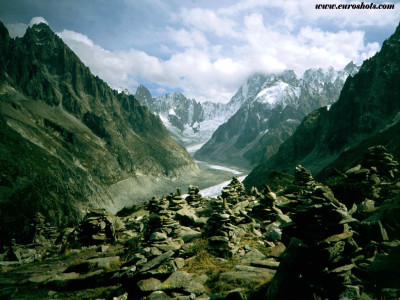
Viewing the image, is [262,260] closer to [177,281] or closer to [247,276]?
[247,276]

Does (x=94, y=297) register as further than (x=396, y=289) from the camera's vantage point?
Yes

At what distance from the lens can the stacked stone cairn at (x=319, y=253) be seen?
7438mm

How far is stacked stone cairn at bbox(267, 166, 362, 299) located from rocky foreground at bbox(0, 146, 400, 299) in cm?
3

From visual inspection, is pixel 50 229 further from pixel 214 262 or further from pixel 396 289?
pixel 396 289

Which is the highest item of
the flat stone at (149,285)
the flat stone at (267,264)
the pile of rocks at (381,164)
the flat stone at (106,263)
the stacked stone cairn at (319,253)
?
the pile of rocks at (381,164)

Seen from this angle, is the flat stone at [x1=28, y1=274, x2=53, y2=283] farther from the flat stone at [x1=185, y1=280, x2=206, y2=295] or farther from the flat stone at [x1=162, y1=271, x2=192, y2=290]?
the flat stone at [x1=185, y1=280, x2=206, y2=295]

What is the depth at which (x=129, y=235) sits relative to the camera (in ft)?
79.7

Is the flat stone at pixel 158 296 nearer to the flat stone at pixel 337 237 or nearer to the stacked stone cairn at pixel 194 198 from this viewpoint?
the flat stone at pixel 337 237

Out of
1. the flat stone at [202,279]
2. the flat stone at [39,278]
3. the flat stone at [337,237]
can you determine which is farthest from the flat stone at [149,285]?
the flat stone at [39,278]

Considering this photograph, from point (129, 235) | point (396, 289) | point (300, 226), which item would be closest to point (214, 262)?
point (300, 226)

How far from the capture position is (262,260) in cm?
1163

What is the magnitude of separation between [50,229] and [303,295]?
5728 centimetres

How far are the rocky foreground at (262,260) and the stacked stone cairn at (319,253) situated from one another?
0.03 m

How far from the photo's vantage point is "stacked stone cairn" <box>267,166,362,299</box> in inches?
293
